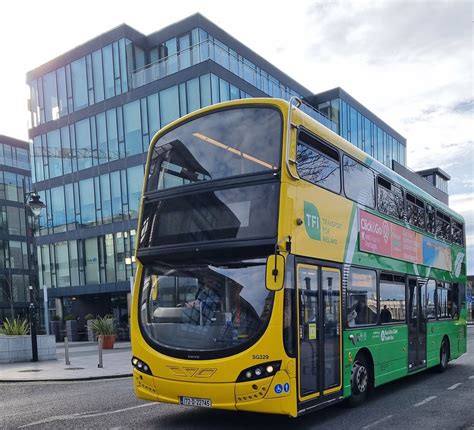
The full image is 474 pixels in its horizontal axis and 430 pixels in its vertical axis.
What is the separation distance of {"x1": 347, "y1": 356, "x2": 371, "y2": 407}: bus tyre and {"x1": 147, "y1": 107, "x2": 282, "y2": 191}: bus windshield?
3.90 m

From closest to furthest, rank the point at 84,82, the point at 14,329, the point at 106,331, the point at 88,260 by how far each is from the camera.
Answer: the point at 14,329 → the point at 106,331 → the point at 84,82 → the point at 88,260

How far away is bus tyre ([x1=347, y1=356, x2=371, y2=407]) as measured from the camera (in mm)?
8234

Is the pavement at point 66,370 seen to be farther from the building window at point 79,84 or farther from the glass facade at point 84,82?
the building window at point 79,84

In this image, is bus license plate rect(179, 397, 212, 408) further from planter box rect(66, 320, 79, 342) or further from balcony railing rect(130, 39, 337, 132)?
planter box rect(66, 320, 79, 342)

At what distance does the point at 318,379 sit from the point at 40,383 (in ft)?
28.6

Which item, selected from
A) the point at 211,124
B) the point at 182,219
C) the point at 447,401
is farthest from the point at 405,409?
the point at 211,124

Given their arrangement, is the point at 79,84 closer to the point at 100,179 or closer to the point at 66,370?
the point at 100,179

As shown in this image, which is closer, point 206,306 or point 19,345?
point 206,306

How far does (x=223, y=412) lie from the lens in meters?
8.04

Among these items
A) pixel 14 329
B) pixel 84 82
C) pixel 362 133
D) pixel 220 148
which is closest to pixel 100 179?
pixel 84 82

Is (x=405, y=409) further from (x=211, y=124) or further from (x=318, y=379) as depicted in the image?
(x=211, y=124)

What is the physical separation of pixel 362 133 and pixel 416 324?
117 ft

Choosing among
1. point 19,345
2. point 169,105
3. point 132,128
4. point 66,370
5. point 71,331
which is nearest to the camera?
point 66,370

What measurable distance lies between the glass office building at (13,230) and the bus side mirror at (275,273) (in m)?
50.5
